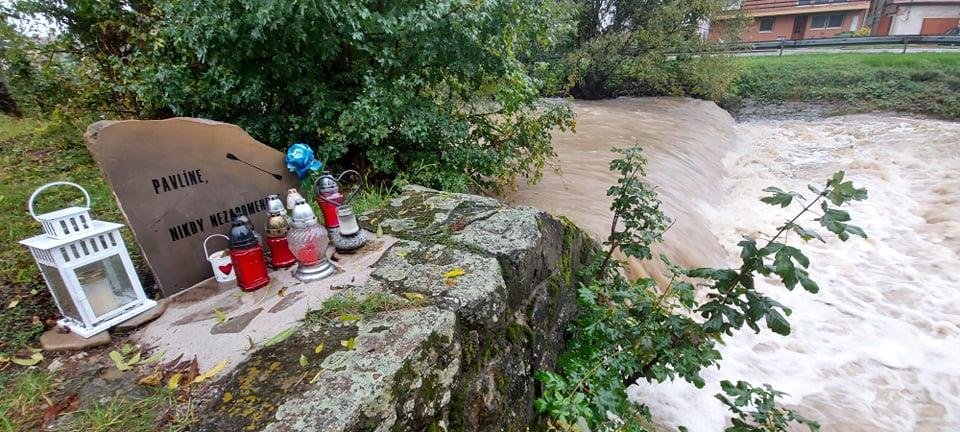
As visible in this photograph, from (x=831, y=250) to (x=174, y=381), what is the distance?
22.9 feet

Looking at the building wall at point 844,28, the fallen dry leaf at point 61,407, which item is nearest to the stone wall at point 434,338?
the fallen dry leaf at point 61,407

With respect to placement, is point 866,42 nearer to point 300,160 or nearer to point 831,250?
point 831,250

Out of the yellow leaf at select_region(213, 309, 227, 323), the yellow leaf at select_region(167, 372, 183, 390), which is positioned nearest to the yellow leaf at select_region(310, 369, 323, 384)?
the yellow leaf at select_region(167, 372, 183, 390)

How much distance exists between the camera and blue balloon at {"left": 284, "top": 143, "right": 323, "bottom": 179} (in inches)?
103

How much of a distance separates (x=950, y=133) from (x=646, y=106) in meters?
6.43

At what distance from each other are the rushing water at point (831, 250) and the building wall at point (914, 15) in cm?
2195

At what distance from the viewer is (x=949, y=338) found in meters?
4.16

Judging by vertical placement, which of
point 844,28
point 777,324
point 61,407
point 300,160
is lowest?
point 777,324

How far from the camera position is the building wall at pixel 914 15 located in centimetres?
2506

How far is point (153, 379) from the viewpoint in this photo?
1.55m

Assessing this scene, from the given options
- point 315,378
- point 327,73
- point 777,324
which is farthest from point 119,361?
point 327,73

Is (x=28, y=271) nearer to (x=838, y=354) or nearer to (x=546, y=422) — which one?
(x=546, y=422)

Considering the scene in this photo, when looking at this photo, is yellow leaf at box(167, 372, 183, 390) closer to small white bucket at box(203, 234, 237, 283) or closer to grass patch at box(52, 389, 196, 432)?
grass patch at box(52, 389, 196, 432)

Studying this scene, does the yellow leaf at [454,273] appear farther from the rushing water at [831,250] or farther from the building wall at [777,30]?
the building wall at [777,30]
